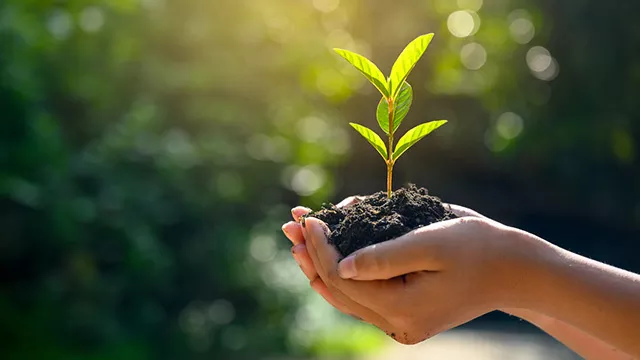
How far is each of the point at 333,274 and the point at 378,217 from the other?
255 mm

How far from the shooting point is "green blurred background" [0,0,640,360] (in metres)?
4.89

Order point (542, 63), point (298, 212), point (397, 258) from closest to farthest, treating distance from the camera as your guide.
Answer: point (397, 258)
point (298, 212)
point (542, 63)

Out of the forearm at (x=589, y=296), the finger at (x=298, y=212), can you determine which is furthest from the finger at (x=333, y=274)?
the forearm at (x=589, y=296)

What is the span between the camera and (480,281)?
1.32m

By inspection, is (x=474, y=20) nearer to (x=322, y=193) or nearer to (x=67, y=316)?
(x=322, y=193)

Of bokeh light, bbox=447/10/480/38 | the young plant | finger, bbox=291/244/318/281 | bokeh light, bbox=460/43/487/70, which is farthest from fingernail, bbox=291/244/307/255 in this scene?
bokeh light, bbox=460/43/487/70

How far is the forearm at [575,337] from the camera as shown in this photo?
153 centimetres

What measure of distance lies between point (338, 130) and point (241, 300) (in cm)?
292

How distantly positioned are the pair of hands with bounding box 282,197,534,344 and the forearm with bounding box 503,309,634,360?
23 cm

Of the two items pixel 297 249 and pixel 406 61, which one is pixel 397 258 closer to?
pixel 297 249

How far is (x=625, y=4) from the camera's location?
7.32 m

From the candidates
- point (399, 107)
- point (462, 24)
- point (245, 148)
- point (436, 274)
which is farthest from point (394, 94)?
point (462, 24)

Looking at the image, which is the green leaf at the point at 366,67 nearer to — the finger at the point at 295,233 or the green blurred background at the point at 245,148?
the finger at the point at 295,233

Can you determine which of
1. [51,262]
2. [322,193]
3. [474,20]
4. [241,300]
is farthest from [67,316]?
[474,20]
